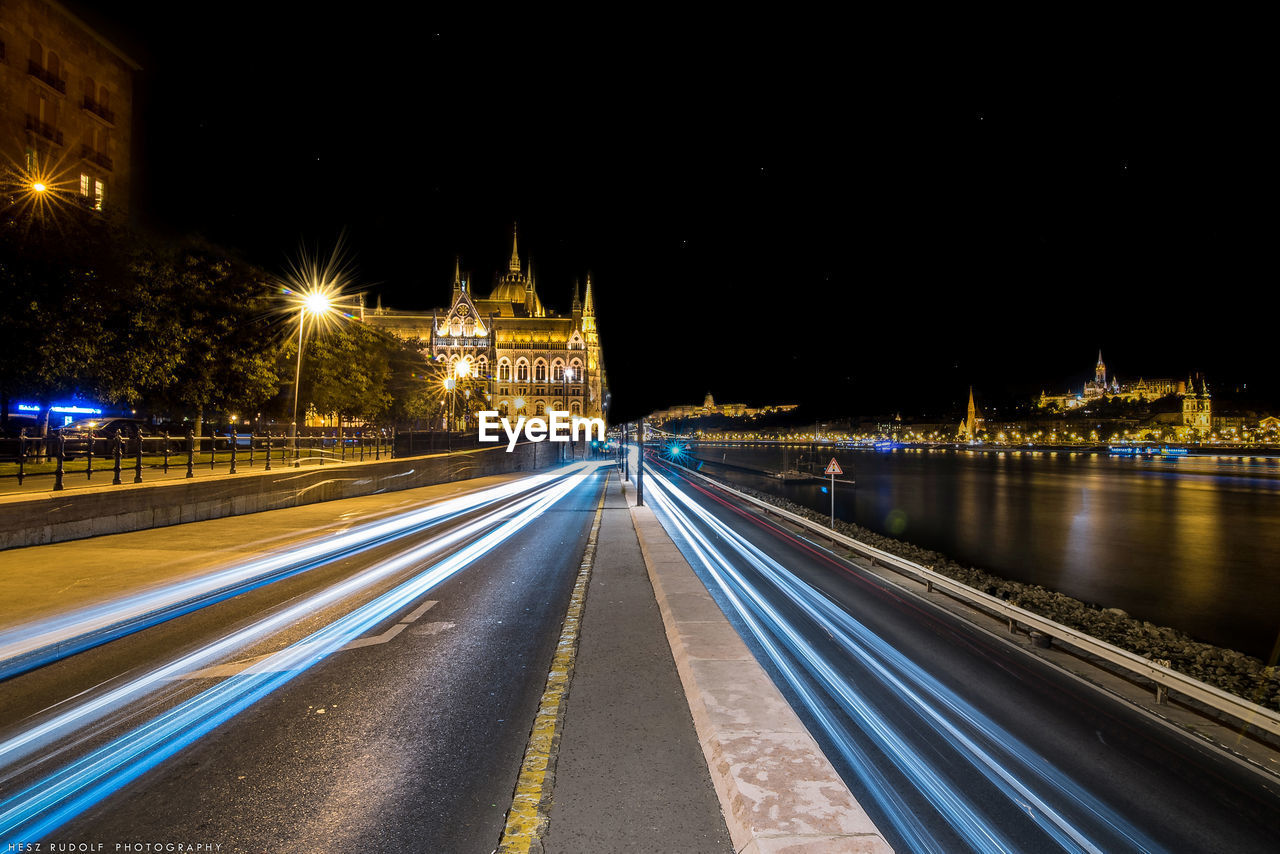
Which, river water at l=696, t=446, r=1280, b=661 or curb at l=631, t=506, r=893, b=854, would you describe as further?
river water at l=696, t=446, r=1280, b=661

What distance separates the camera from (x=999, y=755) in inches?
192

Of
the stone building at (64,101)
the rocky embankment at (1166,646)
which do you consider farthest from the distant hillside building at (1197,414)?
the stone building at (64,101)

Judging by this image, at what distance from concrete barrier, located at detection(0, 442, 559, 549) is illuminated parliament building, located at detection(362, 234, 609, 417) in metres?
118

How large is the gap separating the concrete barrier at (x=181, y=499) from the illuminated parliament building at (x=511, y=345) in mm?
117530

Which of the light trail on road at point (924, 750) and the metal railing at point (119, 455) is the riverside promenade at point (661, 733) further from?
the metal railing at point (119, 455)

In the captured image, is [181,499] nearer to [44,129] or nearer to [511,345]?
[44,129]

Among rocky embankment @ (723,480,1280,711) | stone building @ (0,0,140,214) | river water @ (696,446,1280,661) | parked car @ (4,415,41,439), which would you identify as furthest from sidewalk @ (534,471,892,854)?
stone building @ (0,0,140,214)

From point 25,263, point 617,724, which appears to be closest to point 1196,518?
point 617,724

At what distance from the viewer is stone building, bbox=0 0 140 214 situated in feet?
113

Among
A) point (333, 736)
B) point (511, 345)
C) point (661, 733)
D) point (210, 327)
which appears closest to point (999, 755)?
point (661, 733)

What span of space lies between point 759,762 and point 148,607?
878cm

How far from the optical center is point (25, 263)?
18641 millimetres

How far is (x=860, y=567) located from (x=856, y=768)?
30.4 feet

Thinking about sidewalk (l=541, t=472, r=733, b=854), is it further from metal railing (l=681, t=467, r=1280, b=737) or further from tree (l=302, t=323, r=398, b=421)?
tree (l=302, t=323, r=398, b=421)
